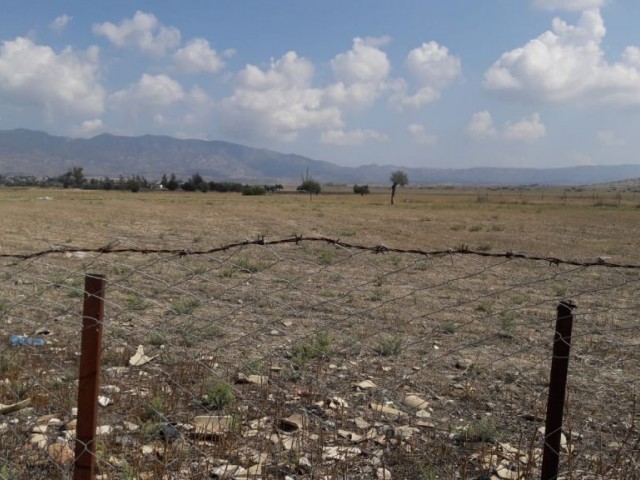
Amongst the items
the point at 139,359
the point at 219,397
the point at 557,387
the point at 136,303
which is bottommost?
the point at 136,303

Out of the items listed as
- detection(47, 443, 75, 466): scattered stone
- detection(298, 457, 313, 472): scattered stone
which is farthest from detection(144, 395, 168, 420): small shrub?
detection(298, 457, 313, 472): scattered stone

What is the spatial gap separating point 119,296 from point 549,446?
8693 mm

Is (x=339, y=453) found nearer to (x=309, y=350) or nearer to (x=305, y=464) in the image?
(x=305, y=464)

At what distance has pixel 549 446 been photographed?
11.0 ft

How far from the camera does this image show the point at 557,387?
3359 millimetres

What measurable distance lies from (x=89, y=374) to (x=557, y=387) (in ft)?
8.67

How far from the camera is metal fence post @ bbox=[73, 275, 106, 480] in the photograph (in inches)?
121

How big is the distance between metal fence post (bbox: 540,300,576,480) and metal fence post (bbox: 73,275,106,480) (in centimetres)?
254

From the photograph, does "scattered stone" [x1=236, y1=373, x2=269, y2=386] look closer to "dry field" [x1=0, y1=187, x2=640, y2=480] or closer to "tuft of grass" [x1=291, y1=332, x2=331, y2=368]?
"dry field" [x1=0, y1=187, x2=640, y2=480]

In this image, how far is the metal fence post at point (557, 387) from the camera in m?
3.29

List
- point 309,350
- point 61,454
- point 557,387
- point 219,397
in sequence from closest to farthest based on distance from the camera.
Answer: point 557,387 < point 61,454 < point 219,397 < point 309,350

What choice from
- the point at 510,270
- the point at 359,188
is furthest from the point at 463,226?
the point at 359,188

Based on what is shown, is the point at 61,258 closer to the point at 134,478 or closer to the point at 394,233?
the point at 134,478

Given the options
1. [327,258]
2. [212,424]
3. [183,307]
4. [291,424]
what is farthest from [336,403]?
[327,258]
